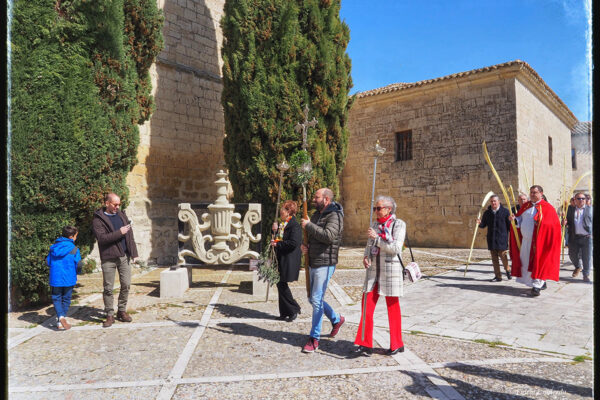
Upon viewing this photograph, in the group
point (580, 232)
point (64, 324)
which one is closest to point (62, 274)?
point (64, 324)

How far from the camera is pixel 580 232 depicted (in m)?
7.40

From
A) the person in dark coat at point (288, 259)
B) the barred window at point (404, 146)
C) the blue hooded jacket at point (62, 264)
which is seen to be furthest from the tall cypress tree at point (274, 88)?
the barred window at point (404, 146)

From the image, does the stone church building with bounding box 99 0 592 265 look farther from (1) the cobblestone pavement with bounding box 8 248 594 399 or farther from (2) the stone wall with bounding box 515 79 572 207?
(1) the cobblestone pavement with bounding box 8 248 594 399

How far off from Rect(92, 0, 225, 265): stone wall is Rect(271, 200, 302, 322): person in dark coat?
6.10m

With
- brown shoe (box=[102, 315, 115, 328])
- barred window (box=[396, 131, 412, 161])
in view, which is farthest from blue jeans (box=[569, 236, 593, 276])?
brown shoe (box=[102, 315, 115, 328])

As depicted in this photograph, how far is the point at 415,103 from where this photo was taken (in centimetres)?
1455

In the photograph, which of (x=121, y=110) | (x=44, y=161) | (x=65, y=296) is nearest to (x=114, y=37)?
(x=121, y=110)

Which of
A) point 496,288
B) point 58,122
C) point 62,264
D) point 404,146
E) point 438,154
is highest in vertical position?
point 404,146

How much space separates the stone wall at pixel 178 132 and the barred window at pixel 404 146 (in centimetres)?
721

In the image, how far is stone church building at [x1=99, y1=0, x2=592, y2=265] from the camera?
1023 cm

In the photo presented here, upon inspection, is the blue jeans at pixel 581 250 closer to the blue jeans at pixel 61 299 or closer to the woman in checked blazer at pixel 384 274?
the woman in checked blazer at pixel 384 274

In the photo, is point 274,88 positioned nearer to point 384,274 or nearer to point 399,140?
point 384,274

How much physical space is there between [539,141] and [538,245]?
9897 mm

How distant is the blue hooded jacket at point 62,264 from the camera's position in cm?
441
